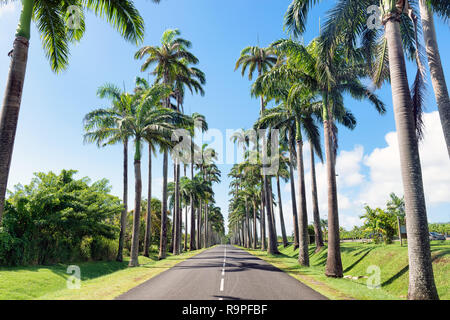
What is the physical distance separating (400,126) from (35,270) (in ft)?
59.2

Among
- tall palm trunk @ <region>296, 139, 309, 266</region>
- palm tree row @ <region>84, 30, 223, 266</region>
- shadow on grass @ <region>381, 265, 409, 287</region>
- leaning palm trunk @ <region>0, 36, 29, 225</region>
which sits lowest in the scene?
shadow on grass @ <region>381, 265, 409, 287</region>

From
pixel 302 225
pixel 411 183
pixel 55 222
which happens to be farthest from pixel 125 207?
pixel 411 183

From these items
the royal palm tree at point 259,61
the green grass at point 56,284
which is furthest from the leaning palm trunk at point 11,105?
the royal palm tree at point 259,61

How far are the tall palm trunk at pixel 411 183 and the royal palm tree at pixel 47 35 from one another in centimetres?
923

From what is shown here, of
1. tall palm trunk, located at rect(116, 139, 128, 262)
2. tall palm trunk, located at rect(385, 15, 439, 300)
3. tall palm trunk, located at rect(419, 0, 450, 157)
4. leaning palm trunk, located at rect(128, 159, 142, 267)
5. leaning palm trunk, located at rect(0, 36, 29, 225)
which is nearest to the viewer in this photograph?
leaning palm trunk, located at rect(0, 36, 29, 225)

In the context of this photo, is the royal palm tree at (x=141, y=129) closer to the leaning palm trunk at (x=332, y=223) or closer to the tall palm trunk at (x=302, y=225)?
the tall palm trunk at (x=302, y=225)

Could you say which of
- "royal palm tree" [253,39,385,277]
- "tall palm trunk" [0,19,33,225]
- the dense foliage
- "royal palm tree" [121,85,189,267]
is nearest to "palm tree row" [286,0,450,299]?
"royal palm tree" [253,39,385,277]

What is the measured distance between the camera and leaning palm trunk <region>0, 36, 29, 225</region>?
7102 mm

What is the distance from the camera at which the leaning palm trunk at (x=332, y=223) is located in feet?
43.1

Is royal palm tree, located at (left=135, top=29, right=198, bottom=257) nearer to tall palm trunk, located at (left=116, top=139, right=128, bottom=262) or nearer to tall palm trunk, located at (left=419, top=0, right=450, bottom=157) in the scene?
tall palm trunk, located at (left=116, top=139, right=128, bottom=262)

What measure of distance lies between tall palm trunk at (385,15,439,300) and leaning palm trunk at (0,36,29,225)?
11.0 m

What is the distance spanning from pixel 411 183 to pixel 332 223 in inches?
245
